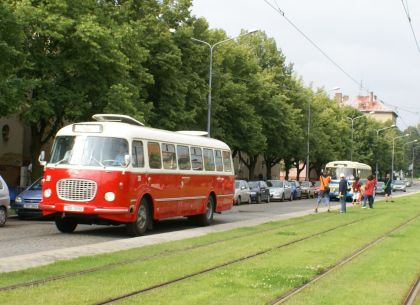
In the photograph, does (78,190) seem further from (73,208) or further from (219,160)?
(219,160)

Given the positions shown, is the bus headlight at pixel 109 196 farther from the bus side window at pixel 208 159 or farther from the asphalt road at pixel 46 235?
the bus side window at pixel 208 159

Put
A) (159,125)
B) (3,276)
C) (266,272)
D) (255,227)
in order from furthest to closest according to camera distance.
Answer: (159,125) → (255,227) → (266,272) → (3,276)

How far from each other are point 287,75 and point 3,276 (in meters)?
56.2

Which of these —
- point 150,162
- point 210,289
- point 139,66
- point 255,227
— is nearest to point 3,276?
point 210,289

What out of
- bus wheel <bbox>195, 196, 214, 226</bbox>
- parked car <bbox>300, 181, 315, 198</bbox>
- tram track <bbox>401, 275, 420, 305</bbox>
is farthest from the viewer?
parked car <bbox>300, 181, 315, 198</bbox>

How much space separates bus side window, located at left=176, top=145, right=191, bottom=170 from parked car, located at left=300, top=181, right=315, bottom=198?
38276 mm

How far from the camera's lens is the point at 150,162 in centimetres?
1877

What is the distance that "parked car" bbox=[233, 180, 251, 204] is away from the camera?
40031 mm

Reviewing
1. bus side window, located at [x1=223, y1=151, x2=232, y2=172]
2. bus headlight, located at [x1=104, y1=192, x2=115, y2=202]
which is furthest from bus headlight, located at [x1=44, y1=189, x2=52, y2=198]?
bus side window, located at [x1=223, y1=151, x2=232, y2=172]

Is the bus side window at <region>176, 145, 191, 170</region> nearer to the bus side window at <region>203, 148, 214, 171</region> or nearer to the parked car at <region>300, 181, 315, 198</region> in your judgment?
the bus side window at <region>203, 148, 214, 171</region>

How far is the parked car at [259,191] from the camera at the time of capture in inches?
1742

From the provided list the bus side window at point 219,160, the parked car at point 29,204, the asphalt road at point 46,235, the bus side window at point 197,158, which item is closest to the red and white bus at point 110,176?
the asphalt road at point 46,235

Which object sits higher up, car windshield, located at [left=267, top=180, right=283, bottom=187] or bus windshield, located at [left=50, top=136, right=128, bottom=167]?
bus windshield, located at [left=50, top=136, right=128, bottom=167]

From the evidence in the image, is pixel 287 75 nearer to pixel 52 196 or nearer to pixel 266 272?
pixel 52 196
